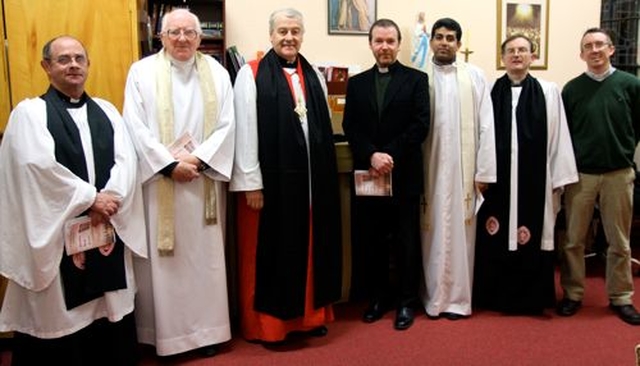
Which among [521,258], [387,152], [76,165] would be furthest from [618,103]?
[76,165]

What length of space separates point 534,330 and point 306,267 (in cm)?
133

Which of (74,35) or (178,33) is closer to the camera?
(178,33)

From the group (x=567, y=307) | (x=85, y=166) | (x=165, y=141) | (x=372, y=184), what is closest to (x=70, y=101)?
(x=85, y=166)

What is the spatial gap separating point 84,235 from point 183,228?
1.54 feet

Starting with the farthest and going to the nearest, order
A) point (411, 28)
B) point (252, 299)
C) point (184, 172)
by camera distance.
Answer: point (411, 28) < point (252, 299) < point (184, 172)

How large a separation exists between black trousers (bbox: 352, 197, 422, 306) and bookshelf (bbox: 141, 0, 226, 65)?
68.2 inches

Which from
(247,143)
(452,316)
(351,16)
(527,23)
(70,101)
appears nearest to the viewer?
(70,101)

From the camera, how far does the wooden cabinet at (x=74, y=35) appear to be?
2783 millimetres

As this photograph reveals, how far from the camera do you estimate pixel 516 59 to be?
3229mm

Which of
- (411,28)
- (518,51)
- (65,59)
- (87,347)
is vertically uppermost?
(411,28)

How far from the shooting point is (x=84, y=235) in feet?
7.79

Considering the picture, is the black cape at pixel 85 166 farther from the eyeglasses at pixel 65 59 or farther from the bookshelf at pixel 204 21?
the bookshelf at pixel 204 21

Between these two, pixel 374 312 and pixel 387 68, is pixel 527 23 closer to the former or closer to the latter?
pixel 387 68

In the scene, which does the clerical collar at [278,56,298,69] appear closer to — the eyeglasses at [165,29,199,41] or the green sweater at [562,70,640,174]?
the eyeglasses at [165,29,199,41]
